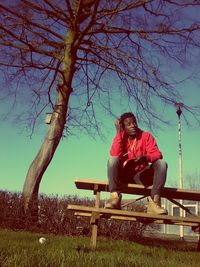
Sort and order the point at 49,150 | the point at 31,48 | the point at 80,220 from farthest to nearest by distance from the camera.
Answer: the point at 31,48 → the point at 49,150 → the point at 80,220

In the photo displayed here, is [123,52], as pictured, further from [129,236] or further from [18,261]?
[18,261]

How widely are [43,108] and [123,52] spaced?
10.9 feet

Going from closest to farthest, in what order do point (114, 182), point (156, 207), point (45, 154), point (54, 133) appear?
1. point (156, 207)
2. point (114, 182)
3. point (45, 154)
4. point (54, 133)

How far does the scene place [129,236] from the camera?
981cm

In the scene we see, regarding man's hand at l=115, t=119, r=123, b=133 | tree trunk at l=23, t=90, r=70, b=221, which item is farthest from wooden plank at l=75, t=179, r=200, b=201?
tree trunk at l=23, t=90, r=70, b=221

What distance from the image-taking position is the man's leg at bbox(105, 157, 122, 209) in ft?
17.3

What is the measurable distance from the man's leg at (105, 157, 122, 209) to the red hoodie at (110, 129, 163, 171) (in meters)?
0.16

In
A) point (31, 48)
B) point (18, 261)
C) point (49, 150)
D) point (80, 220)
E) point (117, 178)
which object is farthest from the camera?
point (31, 48)

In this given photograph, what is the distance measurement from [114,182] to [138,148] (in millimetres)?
727

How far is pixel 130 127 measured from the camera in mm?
5801

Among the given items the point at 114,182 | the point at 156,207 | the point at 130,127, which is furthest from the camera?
the point at 130,127

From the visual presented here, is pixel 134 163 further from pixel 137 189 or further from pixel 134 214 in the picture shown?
pixel 134 214

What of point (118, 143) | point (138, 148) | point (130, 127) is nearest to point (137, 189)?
point (138, 148)

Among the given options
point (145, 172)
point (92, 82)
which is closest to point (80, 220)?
point (145, 172)
